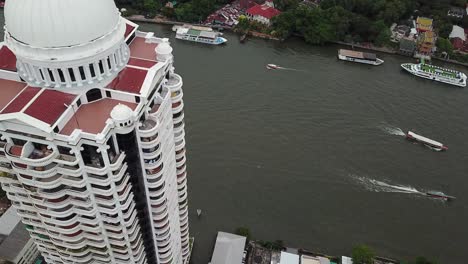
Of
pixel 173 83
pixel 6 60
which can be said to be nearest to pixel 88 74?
pixel 173 83

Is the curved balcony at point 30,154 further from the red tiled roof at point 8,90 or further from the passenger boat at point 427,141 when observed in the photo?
the passenger boat at point 427,141

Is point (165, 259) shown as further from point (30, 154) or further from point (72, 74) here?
point (72, 74)

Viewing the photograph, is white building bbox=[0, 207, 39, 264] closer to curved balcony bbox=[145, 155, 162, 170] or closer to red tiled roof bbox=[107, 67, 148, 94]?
curved balcony bbox=[145, 155, 162, 170]

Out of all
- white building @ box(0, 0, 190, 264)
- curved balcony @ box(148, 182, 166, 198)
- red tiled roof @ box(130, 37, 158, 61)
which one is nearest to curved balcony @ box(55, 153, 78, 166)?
white building @ box(0, 0, 190, 264)

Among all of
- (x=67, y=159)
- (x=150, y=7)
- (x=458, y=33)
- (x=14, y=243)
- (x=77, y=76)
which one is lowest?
(x=14, y=243)

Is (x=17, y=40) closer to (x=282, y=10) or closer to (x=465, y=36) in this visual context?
(x=282, y=10)

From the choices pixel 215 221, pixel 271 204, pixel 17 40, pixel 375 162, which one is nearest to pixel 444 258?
pixel 375 162
